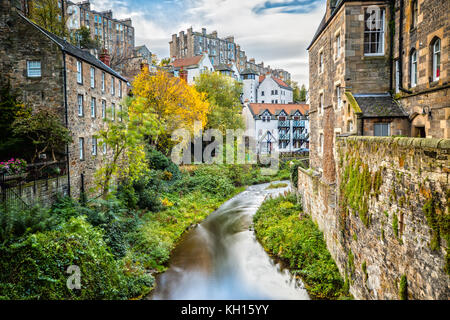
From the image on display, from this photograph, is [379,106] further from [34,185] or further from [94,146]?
[94,146]

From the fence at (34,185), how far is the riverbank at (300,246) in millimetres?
11236

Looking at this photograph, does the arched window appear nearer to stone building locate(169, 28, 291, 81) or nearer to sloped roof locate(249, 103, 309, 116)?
Result: sloped roof locate(249, 103, 309, 116)

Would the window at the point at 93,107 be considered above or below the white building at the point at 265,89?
below

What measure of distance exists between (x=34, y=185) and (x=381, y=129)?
48.2 ft

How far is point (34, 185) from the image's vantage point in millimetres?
13250

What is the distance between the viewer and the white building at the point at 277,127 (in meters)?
47.5

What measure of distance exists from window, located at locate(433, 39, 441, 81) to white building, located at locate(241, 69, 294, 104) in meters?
51.5

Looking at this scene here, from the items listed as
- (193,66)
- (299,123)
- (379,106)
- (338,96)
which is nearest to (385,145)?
(379,106)

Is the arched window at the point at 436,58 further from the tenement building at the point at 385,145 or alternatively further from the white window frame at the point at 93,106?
the white window frame at the point at 93,106

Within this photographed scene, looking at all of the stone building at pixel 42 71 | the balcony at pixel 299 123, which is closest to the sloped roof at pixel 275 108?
the balcony at pixel 299 123

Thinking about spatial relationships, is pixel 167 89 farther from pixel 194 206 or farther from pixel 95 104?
pixel 194 206

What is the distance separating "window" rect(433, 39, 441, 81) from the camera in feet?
35.3
